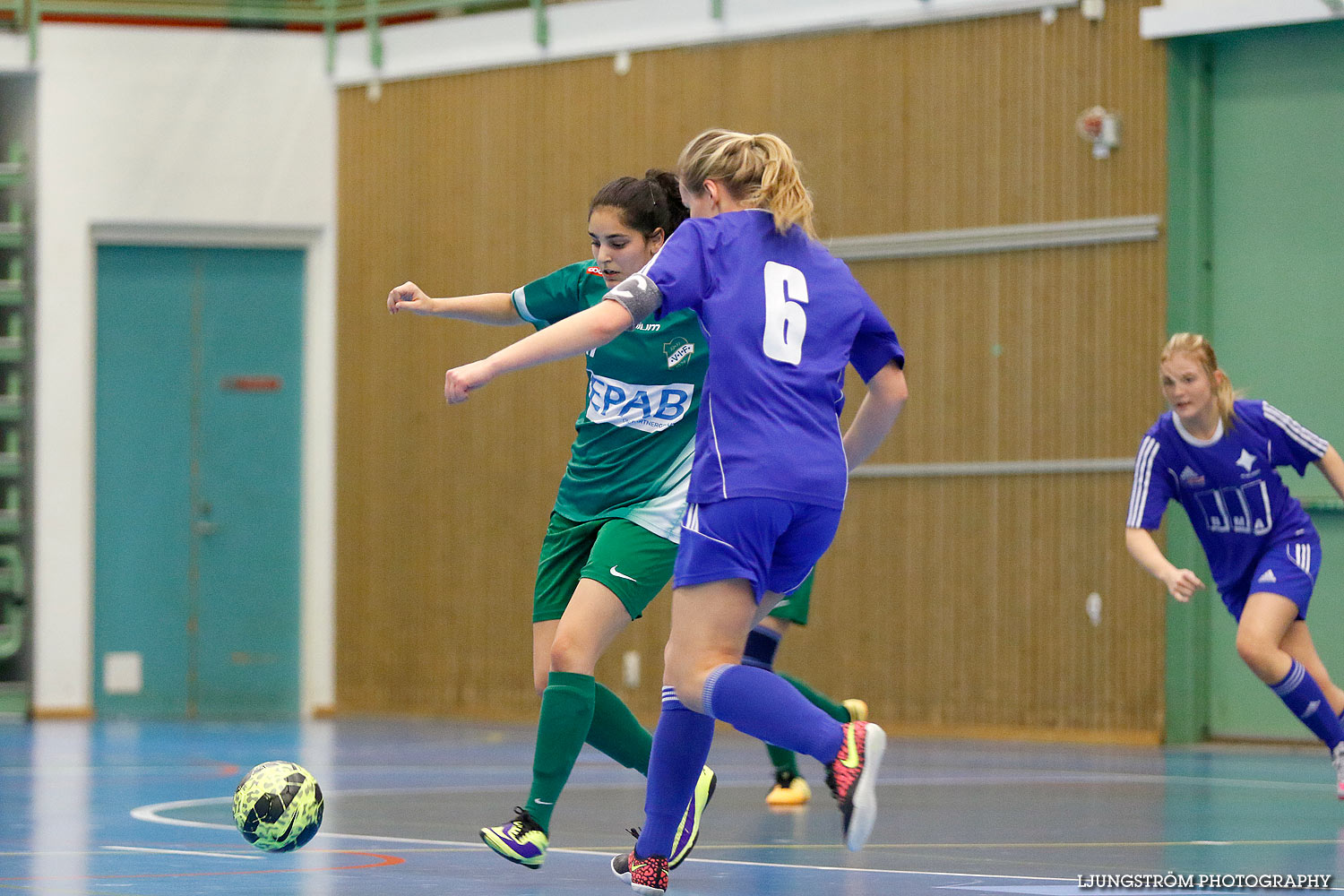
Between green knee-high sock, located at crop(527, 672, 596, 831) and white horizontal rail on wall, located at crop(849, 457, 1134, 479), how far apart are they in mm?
6280

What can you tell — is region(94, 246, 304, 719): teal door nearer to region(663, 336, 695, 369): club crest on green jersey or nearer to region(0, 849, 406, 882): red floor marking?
region(0, 849, 406, 882): red floor marking

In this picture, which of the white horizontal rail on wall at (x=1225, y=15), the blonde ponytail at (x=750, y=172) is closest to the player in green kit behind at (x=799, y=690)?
the blonde ponytail at (x=750, y=172)

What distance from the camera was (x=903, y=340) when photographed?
1176cm

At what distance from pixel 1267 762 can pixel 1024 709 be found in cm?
199

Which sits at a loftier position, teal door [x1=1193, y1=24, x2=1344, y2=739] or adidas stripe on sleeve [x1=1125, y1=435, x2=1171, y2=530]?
teal door [x1=1193, y1=24, x2=1344, y2=739]

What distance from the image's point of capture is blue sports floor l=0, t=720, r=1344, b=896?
185 inches

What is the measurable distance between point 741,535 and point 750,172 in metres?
0.84

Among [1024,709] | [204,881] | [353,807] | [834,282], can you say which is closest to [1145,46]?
[1024,709]

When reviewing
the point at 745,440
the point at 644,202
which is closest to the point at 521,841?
the point at 745,440

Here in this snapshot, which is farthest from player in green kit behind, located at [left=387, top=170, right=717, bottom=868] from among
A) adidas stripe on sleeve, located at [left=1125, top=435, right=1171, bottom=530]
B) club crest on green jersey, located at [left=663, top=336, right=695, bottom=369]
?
A: adidas stripe on sleeve, located at [left=1125, top=435, right=1171, bottom=530]

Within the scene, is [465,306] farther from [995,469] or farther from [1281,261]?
[1281,261]

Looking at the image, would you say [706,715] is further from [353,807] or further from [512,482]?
[512,482]

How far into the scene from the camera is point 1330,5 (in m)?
10.3

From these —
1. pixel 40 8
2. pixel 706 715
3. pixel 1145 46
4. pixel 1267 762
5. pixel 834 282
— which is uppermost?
pixel 40 8
